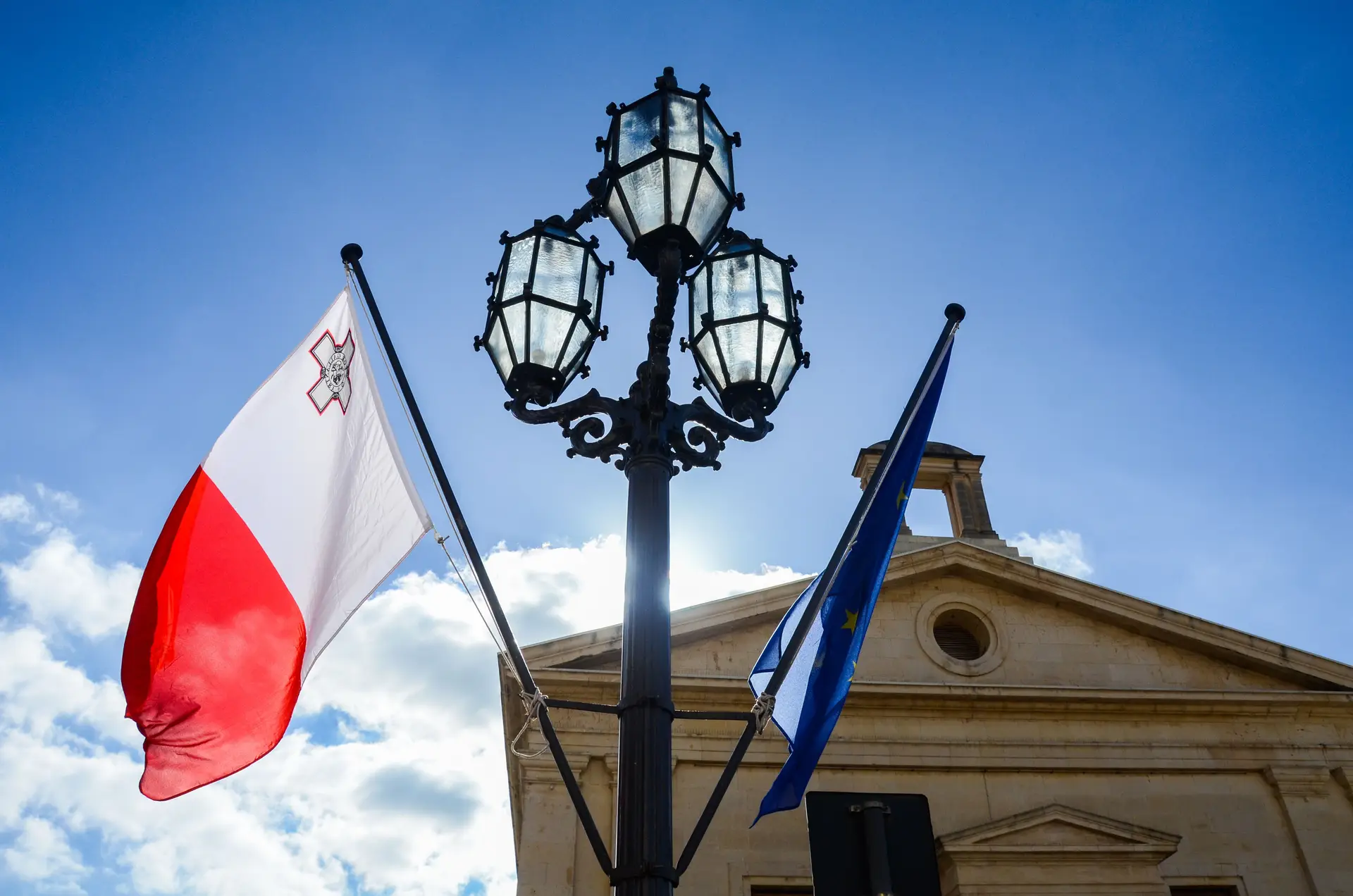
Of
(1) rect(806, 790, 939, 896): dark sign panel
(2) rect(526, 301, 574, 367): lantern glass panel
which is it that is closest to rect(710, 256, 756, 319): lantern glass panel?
(2) rect(526, 301, 574, 367): lantern glass panel

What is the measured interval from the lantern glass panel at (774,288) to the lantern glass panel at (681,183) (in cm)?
49

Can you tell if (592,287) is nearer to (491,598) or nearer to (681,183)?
(681,183)

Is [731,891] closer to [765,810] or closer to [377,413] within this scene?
[765,810]

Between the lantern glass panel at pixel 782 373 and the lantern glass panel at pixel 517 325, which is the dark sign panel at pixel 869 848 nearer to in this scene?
the lantern glass panel at pixel 782 373

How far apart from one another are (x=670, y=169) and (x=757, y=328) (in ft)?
2.72

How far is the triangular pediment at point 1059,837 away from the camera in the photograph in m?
14.7

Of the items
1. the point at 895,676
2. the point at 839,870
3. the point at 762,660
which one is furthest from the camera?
the point at 895,676

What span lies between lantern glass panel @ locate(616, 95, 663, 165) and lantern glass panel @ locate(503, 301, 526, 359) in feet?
2.83

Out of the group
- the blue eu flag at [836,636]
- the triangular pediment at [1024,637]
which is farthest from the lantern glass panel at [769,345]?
the triangular pediment at [1024,637]

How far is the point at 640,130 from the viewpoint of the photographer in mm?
4953

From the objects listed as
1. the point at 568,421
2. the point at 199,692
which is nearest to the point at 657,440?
the point at 568,421

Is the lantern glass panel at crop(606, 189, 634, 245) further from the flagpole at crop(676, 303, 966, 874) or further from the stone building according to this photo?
the stone building

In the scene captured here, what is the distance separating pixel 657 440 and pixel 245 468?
89.1 inches

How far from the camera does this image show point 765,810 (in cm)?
523
